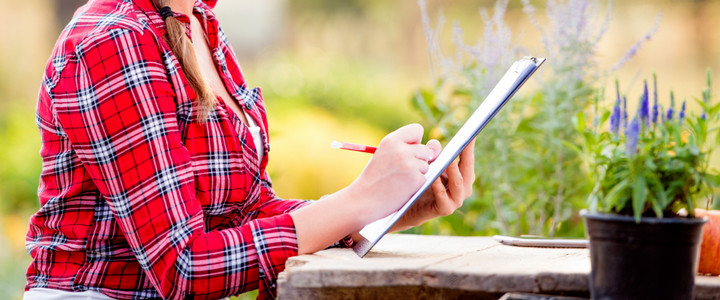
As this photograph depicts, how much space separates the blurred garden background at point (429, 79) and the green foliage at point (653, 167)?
0.10 metres

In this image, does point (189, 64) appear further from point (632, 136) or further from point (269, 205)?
point (632, 136)

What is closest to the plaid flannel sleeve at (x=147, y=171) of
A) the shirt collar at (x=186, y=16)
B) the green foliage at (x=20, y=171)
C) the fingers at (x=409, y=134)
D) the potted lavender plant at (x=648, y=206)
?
the shirt collar at (x=186, y=16)

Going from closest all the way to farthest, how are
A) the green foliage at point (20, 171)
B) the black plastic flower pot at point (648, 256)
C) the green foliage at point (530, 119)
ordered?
1. the black plastic flower pot at point (648, 256)
2. the green foliage at point (530, 119)
3. the green foliage at point (20, 171)

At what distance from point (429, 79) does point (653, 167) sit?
5.28 metres

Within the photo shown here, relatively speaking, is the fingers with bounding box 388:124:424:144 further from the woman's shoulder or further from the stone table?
the woman's shoulder

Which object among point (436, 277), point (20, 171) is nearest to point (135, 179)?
point (436, 277)

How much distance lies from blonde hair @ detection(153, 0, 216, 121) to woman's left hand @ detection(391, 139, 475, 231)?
39 cm

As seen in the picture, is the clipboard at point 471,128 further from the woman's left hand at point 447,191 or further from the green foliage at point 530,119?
the green foliage at point 530,119

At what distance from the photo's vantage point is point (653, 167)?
92cm

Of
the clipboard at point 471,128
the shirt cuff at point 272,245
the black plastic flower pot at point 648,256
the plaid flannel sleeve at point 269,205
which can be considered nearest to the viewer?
the black plastic flower pot at point 648,256

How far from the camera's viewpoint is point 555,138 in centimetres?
226

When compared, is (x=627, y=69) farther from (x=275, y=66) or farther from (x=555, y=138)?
(x=555, y=138)

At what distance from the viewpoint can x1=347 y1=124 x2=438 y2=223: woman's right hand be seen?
4.12 ft

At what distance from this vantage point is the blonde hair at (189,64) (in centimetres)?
134
